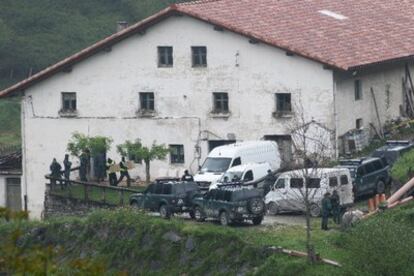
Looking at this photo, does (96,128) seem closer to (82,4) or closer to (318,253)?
(318,253)

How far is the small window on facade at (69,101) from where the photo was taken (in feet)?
214

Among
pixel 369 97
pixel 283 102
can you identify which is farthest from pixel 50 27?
pixel 283 102

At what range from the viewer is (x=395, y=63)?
64750 millimetres

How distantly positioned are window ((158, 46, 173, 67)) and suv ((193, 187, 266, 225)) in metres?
14.2

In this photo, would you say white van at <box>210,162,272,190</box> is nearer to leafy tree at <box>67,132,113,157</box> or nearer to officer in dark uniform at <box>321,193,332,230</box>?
officer in dark uniform at <box>321,193,332,230</box>

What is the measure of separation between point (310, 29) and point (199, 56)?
457 centimetres

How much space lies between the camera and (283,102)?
61000 mm

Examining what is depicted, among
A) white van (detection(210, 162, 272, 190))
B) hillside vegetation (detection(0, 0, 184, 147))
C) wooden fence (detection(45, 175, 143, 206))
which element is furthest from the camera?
hillside vegetation (detection(0, 0, 184, 147))

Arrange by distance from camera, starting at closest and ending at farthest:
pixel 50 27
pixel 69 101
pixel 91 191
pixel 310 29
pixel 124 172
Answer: pixel 91 191 → pixel 124 172 → pixel 310 29 → pixel 69 101 → pixel 50 27

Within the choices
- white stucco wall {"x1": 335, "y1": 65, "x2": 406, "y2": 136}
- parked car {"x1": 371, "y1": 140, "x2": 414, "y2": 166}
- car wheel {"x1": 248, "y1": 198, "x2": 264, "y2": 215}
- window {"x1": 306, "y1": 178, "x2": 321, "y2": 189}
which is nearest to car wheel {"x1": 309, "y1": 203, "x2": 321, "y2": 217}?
window {"x1": 306, "y1": 178, "x2": 321, "y2": 189}

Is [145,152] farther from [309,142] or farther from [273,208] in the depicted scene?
[273,208]

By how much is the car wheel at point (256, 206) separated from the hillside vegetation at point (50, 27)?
140 feet

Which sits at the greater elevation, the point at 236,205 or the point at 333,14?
the point at 333,14

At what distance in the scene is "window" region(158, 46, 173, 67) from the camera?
2486 inches
